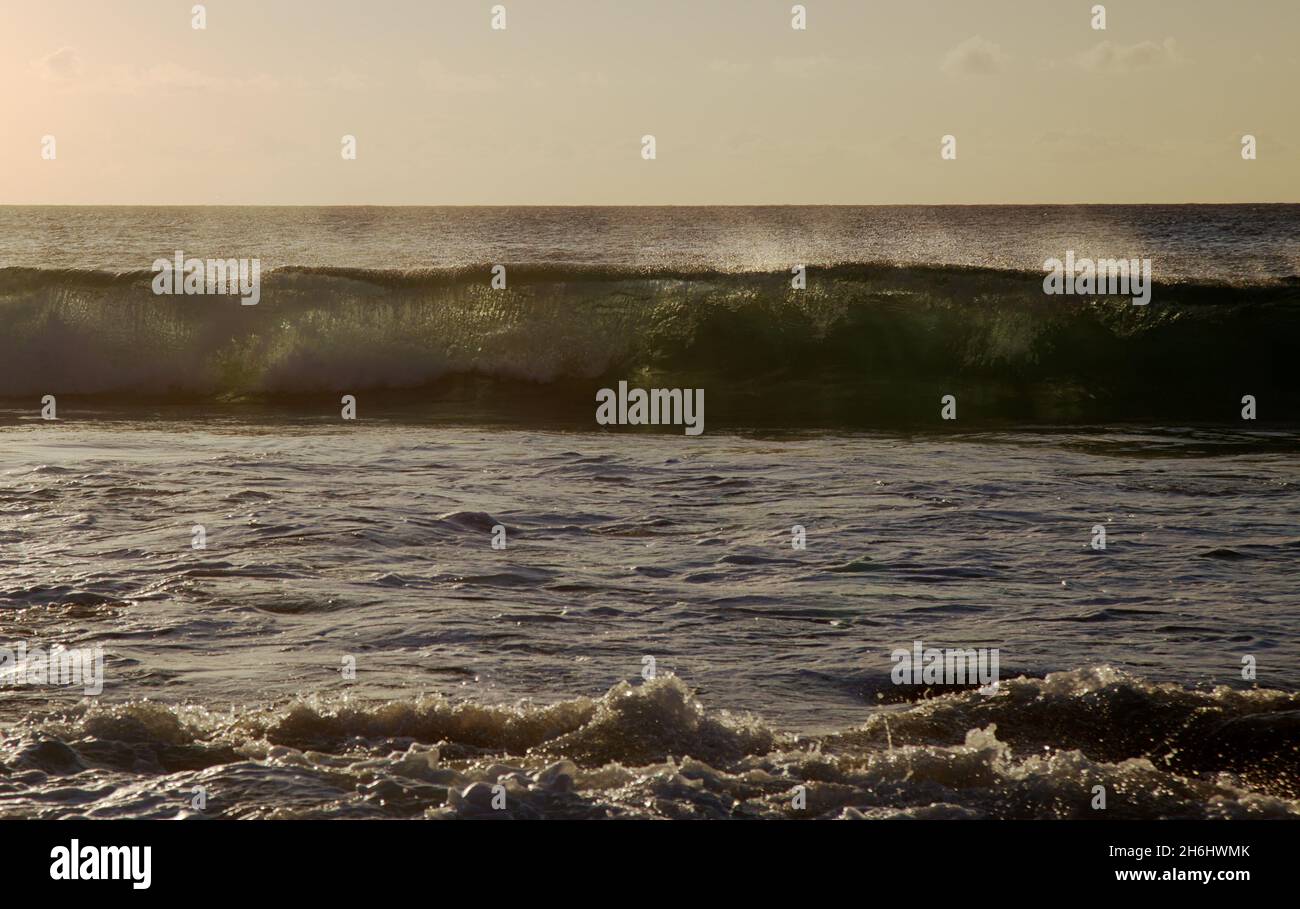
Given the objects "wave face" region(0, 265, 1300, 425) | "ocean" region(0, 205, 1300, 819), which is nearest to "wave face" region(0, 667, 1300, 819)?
"ocean" region(0, 205, 1300, 819)

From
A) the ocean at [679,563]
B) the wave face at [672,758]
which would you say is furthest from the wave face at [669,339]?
the wave face at [672,758]

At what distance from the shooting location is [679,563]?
8.91m

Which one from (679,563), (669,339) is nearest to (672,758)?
(679,563)

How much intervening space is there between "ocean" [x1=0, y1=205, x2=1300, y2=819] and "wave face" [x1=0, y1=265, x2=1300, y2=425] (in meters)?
0.10

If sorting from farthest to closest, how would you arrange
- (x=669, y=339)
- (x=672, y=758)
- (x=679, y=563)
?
1. (x=669, y=339)
2. (x=679, y=563)
3. (x=672, y=758)

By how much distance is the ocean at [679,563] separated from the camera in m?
5.29

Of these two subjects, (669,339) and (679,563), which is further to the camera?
(669,339)

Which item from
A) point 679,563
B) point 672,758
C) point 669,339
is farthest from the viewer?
point 669,339

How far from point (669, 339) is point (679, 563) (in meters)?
14.2

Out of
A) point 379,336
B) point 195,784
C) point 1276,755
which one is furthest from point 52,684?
point 379,336

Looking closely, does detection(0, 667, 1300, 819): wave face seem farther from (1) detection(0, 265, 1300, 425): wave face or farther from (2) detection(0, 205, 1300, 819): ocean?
(1) detection(0, 265, 1300, 425): wave face

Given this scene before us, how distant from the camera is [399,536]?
959 centimetres

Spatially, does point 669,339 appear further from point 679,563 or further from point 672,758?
point 672,758
